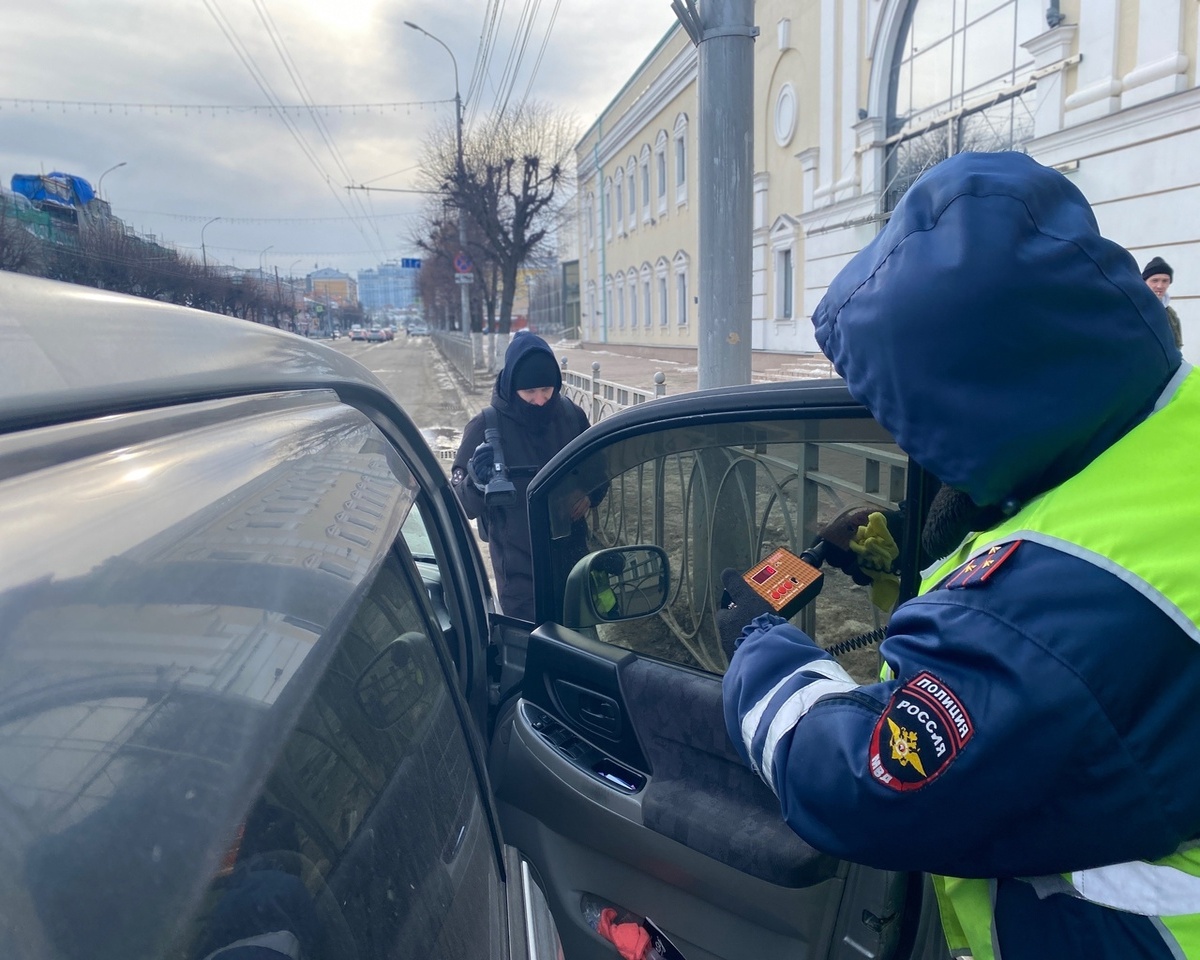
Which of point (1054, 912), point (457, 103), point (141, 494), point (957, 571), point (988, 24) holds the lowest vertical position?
point (1054, 912)

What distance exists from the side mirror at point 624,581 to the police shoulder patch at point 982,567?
0.91 metres

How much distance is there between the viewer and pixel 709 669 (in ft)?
5.62

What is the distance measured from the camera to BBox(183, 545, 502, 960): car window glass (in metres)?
0.77

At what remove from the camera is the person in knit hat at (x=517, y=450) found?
3814mm

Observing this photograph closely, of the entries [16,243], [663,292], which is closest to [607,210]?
[663,292]

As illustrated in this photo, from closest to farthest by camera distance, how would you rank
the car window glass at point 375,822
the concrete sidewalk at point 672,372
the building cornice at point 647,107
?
the car window glass at point 375,822, the concrete sidewalk at point 672,372, the building cornice at point 647,107

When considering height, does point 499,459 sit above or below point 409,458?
below

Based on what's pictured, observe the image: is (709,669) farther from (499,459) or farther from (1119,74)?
(1119,74)

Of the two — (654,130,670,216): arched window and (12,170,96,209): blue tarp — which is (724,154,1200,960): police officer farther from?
(654,130,670,216): arched window

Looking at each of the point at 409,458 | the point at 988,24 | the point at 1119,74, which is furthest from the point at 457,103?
the point at 409,458

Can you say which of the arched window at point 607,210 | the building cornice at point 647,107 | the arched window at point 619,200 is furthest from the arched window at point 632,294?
the building cornice at point 647,107

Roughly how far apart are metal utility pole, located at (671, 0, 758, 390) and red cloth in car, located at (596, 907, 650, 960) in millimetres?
2889

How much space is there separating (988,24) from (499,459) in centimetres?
1396

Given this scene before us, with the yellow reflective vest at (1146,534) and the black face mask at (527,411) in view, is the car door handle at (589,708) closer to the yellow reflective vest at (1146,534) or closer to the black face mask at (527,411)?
the yellow reflective vest at (1146,534)
